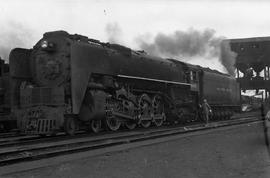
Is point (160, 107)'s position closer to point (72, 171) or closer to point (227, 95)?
point (227, 95)

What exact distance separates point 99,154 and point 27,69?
321 inches

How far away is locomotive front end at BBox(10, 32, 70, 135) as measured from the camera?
15164 mm

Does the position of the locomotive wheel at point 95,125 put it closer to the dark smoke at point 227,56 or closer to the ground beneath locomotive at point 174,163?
the ground beneath locomotive at point 174,163

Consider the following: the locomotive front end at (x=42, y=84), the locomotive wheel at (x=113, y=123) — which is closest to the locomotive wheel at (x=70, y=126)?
the locomotive front end at (x=42, y=84)

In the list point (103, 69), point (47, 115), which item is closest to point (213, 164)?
point (47, 115)

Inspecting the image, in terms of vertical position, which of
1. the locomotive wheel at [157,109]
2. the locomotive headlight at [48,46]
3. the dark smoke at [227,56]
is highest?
the dark smoke at [227,56]

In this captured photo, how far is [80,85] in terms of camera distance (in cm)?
1570

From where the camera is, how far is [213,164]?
8.46 meters

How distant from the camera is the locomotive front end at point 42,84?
49.8ft

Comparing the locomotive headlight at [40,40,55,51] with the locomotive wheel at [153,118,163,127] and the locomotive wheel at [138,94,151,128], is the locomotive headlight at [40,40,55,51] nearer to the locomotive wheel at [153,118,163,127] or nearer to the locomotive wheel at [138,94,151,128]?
the locomotive wheel at [138,94,151,128]

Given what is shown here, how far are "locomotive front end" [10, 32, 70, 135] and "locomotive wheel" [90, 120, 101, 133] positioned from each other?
1624 mm

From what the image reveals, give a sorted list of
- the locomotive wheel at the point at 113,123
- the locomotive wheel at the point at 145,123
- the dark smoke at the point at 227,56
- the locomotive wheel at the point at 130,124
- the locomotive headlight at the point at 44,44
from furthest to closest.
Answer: the dark smoke at the point at 227,56 → the locomotive wheel at the point at 145,123 → the locomotive wheel at the point at 130,124 → the locomotive wheel at the point at 113,123 → the locomotive headlight at the point at 44,44

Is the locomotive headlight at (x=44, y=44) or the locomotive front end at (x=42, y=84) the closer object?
the locomotive front end at (x=42, y=84)

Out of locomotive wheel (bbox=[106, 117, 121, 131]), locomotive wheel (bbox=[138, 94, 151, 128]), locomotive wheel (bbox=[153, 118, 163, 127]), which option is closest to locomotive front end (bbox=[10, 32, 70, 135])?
locomotive wheel (bbox=[106, 117, 121, 131])
